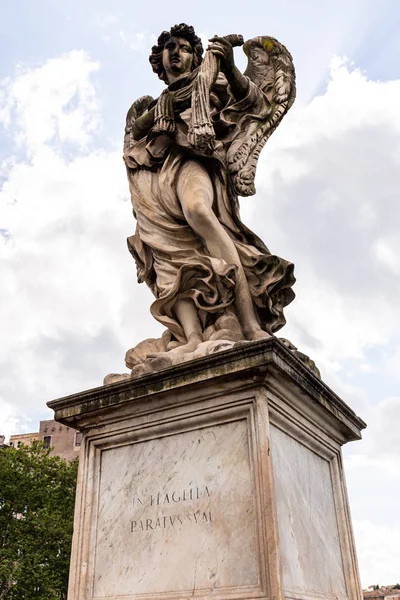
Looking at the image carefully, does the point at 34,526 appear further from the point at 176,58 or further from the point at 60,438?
the point at 60,438

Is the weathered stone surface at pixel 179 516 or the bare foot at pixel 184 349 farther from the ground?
the bare foot at pixel 184 349

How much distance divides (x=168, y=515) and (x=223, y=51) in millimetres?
4136

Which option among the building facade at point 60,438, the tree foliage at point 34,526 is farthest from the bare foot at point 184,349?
the building facade at point 60,438

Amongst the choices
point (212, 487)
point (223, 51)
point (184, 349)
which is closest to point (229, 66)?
point (223, 51)

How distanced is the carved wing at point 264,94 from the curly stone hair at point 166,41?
2.02ft

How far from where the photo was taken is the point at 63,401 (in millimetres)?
4680

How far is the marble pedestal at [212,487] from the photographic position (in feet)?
11.7

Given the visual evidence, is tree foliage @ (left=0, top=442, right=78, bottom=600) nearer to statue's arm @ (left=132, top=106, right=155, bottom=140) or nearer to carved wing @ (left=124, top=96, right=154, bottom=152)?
carved wing @ (left=124, top=96, right=154, bottom=152)

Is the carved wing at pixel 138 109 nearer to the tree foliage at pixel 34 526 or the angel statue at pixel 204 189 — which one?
the angel statue at pixel 204 189

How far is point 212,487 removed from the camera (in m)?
3.82

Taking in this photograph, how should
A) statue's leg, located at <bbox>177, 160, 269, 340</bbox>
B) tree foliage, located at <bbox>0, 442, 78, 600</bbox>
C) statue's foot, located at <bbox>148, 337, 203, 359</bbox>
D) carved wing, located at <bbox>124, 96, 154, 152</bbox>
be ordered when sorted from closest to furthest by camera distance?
statue's foot, located at <bbox>148, 337, 203, 359</bbox>, statue's leg, located at <bbox>177, 160, 269, 340</bbox>, carved wing, located at <bbox>124, 96, 154, 152</bbox>, tree foliage, located at <bbox>0, 442, 78, 600</bbox>

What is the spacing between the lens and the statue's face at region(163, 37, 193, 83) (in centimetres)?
629

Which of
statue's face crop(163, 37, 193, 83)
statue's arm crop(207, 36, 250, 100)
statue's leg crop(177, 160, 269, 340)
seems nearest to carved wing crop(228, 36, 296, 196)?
statue's arm crop(207, 36, 250, 100)

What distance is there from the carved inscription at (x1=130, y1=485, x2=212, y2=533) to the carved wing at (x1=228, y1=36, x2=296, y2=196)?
302cm
